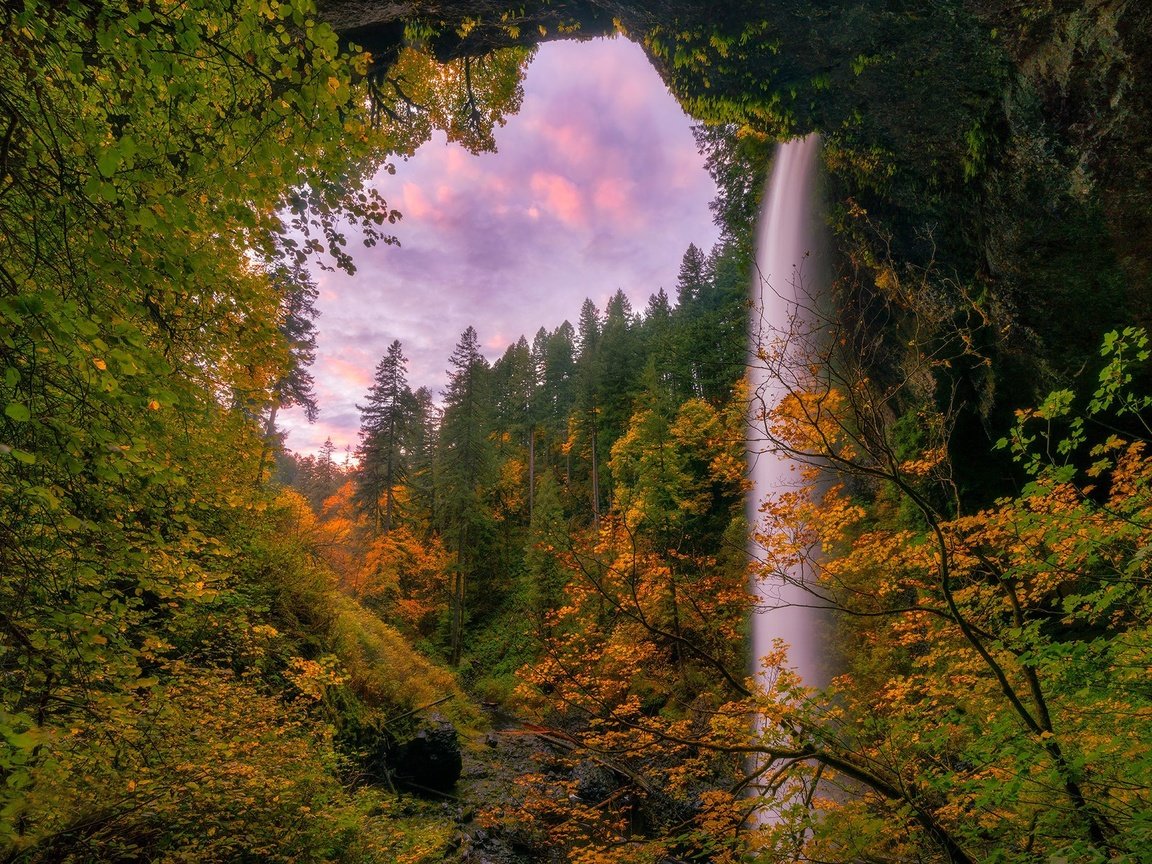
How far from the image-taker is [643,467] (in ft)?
56.5

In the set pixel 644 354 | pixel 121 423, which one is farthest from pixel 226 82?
pixel 644 354

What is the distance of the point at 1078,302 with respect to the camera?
717 centimetres

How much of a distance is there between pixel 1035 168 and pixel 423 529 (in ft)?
94.3

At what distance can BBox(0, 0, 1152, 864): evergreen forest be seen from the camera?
2727mm

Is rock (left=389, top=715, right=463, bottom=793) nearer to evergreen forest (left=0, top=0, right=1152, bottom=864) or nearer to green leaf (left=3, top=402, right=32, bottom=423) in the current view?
evergreen forest (left=0, top=0, right=1152, bottom=864)

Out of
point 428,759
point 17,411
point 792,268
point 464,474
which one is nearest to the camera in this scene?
point 17,411

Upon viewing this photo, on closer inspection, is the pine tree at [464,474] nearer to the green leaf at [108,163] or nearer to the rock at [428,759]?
the rock at [428,759]

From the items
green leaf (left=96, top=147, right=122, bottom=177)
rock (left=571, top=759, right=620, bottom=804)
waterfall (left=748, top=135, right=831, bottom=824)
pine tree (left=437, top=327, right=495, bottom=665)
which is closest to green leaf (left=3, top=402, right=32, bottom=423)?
green leaf (left=96, top=147, right=122, bottom=177)

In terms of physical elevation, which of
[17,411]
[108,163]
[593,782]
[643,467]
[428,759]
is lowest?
[593,782]

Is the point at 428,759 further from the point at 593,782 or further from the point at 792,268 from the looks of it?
the point at 792,268

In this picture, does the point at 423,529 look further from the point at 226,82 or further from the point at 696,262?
the point at 226,82

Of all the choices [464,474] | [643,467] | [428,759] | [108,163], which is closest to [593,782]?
[428,759]

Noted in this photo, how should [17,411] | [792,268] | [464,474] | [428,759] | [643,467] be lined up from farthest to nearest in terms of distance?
[464,474] < [643,467] < [792,268] < [428,759] < [17,411]

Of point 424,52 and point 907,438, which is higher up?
point 424,52
